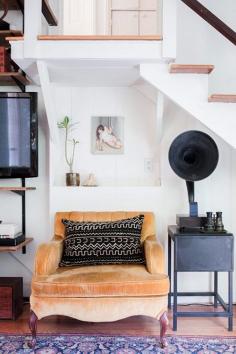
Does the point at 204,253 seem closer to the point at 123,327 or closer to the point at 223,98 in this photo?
the point at 123,327

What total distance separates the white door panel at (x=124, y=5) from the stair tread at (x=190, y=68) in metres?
1.87

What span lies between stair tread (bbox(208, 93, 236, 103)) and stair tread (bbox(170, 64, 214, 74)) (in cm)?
18

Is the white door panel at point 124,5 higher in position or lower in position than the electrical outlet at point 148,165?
higher

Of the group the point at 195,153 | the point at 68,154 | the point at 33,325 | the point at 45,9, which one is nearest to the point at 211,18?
the point at 195,153

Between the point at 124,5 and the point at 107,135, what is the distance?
1.64 metres

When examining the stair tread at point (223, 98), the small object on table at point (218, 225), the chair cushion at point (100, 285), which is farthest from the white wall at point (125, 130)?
the chair cushion at point (100, 285)

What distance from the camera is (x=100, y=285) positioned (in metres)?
2.64

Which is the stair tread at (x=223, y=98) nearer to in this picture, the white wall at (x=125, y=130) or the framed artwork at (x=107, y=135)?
the white wall at (x=125, y=130)

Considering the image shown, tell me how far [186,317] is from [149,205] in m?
0.97

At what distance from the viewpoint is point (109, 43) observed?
2793mm

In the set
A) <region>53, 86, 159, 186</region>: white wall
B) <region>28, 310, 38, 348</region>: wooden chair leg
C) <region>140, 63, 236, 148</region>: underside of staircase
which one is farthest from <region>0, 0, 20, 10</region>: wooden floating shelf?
<region>28, 310, 38, 348</region>: wooden chair leg

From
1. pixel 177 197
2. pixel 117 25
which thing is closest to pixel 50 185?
pixel 177 197

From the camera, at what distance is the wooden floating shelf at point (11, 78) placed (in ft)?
10.6

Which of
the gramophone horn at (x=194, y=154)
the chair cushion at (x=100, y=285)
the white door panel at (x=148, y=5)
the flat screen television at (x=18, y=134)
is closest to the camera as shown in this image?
the chair cushion at (x=100, y=285)
